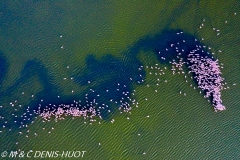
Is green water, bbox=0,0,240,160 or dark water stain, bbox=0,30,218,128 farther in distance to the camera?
dark water stain, bbox=0,30,218,128

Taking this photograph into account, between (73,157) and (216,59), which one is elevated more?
(216,59)

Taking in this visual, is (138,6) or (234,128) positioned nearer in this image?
(234,128)

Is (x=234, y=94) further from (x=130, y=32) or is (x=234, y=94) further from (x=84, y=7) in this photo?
(x=84, y=7)

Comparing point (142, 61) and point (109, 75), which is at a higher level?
point (142, 61)

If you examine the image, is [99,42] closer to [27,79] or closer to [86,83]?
[86,83]

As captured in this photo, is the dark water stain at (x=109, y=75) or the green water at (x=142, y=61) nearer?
the green water at (x=142, y=61)

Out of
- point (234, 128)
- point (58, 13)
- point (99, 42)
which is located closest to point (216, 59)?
point (234, 128)

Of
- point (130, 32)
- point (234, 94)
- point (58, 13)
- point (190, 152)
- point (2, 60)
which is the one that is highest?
point (58, 13)
